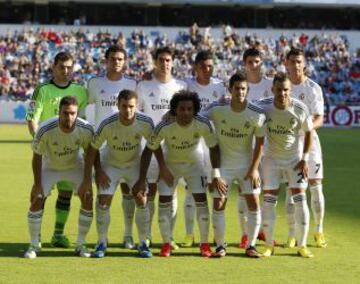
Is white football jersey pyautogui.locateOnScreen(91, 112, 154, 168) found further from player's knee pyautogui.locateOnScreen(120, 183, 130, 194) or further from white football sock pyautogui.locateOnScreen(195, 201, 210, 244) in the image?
white football sock pyautogui.locateOnScreen(195, 201, 210, 244)

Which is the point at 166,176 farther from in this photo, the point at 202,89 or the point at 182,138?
the point at 202,89

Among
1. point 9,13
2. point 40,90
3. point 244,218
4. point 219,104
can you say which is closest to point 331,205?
point 244,218

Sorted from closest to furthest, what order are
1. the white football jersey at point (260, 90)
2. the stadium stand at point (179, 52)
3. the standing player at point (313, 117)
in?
the standing player at point (313, 117) → the white football jersey at point (260, 90) → the stadium stand at point (179, 52)

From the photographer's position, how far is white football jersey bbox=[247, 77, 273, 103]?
9977 mm

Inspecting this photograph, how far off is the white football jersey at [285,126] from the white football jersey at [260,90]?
66 centimetres

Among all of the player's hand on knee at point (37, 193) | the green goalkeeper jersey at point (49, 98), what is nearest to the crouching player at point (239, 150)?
the green goalkeeper jersey at point (49, 98)

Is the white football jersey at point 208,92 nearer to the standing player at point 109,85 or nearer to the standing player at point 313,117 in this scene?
the standing player at point 109,85

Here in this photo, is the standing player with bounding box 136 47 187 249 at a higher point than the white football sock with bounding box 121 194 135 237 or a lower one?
higher

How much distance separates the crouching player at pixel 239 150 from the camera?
8.91 meters

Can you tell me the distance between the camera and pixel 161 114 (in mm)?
9867

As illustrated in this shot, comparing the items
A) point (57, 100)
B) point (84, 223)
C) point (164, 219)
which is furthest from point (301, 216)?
point (57, 100)

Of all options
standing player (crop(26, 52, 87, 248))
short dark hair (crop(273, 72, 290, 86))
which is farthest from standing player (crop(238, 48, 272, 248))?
standing player (crop(26, 52, 87, 248))

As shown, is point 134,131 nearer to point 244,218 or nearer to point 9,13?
point 244,218

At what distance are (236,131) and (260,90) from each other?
3.88 feet
